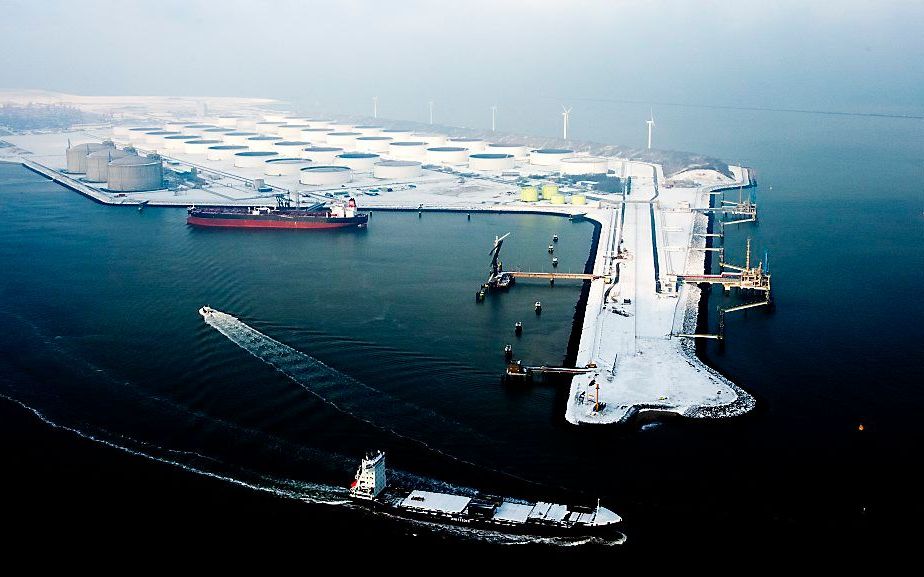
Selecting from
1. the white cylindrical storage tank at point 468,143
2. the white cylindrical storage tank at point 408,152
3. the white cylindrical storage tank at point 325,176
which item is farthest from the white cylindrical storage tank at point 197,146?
the white cylindrical storage tank at point 468,143

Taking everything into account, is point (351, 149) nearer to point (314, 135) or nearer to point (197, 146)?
point (314, 135)

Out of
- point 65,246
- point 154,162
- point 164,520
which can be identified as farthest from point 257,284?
point 154,162

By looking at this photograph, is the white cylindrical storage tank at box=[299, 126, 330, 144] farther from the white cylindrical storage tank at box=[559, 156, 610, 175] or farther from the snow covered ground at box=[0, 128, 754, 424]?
the white cylindrical storage tank at box=[559, 156, 610, 175]

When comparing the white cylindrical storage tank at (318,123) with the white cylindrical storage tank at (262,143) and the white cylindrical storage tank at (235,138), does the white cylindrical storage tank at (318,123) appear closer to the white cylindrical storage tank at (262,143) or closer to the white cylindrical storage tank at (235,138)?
the white cylindrical storage tank at (235,138)

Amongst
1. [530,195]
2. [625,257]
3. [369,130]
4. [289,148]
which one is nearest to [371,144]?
[289,148]

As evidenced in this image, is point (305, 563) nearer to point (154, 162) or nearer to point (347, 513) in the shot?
point (347, 513)

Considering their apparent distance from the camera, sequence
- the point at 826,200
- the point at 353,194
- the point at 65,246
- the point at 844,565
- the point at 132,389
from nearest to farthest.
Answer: the point at 844,565, the point at 132,389, the point at 65,246, the point at 826,200, the point at 353,194
